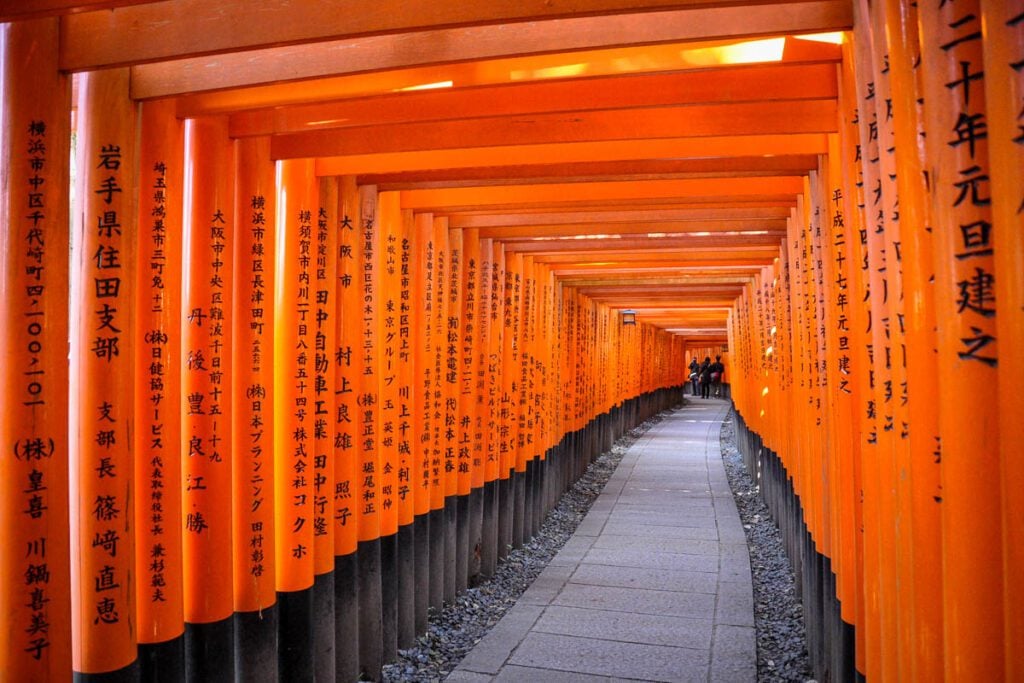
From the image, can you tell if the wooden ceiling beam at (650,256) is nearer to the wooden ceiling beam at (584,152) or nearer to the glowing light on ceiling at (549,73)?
the wooden ceiling beam at (584,152)

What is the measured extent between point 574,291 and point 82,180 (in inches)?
375

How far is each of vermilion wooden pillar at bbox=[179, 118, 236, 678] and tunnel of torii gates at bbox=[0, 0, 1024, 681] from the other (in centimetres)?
1

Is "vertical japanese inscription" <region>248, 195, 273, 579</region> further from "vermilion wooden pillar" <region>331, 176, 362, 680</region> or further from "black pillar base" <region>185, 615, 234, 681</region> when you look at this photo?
"vermilion wooden pillar" <region>331, 176, 362, 680</region>

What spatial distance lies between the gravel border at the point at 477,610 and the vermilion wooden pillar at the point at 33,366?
2.88m

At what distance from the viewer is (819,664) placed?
4777 millimetres

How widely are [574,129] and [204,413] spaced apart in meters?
2.30

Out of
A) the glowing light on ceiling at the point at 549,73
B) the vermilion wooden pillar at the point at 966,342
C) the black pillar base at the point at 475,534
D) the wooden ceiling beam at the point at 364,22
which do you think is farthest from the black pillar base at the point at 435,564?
the vermilion wooden pillar at the point at 966,342

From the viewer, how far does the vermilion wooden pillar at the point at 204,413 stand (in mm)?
3613

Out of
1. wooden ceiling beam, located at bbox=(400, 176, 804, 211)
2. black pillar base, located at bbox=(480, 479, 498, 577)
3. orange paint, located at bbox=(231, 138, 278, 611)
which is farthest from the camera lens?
black pillar base, located at bbox=(480, 479, 498, 577)

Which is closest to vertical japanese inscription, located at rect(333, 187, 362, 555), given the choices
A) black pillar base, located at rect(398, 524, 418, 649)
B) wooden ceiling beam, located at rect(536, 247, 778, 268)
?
black pillar base, located at rect(398, 524, 418, 649)

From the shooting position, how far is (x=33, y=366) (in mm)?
2771

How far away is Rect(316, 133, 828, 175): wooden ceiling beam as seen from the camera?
4137mm

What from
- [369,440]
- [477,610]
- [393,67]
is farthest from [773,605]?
[393,67]

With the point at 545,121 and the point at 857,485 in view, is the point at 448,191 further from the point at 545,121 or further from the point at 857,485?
the point at 857,485
